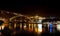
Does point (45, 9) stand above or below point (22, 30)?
above

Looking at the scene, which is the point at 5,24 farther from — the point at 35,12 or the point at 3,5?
the point at 35,12

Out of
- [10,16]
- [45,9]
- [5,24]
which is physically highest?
[45,9]

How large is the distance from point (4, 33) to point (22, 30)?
0.44 metres

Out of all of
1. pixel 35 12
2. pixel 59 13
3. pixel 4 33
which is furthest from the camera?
pixel 35 12

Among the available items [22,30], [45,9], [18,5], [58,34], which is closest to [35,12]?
[45,9]

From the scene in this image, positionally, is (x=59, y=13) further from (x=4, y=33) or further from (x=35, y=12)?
(x=4, y=33)

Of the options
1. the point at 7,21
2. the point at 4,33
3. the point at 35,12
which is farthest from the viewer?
the point at 35,12

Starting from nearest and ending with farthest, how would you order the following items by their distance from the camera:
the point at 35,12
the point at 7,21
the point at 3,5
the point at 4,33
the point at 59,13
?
the point at 4,33 → the point at 7,21 → the point at 3,5 → the point at 59,13 → the point at 35,12

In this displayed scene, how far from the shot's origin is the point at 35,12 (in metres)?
3.21

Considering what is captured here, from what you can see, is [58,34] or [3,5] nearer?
[58,34]

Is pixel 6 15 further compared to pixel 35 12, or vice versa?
pixel 35 12

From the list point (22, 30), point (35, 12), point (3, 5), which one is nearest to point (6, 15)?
point (3, 5)

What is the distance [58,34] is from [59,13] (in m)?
0.65

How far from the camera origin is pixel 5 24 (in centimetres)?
253
